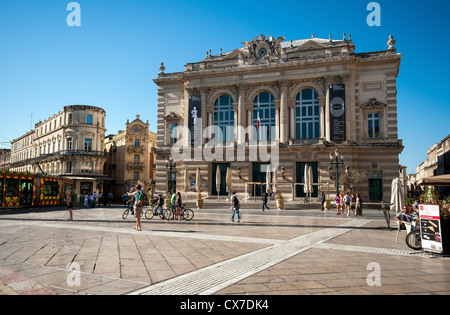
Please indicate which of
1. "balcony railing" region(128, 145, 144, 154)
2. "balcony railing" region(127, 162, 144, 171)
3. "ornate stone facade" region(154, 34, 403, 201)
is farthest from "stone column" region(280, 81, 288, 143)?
"balcony railing" region(127, 162, 144, 171)

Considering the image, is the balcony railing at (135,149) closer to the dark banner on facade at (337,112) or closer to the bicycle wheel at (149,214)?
the dark banner on facade at (337,112)

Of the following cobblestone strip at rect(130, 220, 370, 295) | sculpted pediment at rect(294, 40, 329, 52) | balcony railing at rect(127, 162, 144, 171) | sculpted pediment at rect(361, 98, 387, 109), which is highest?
sculpted pediment at rect(294, 40, 329, 52)

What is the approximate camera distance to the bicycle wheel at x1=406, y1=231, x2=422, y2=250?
32.3 ft

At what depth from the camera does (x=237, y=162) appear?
36375 mm

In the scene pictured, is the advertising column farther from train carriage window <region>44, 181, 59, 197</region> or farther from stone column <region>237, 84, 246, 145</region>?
train carriage window <region>44, 181, 59, 197</region>

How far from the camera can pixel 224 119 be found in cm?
3825

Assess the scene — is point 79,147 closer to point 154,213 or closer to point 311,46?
point 154,213

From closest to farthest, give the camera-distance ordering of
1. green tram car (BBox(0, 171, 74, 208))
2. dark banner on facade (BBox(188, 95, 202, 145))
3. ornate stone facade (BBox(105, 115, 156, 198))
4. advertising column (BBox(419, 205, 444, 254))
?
advertising column (BBox(419, 205, 444, 254)), green tram car (BBox(0, 171, 74, 208)), dark banner on facade (BBox(188, 95, 202, 145)), ornate stone facade (BBox(105, 115, 156, 198))

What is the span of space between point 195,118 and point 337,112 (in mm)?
16167

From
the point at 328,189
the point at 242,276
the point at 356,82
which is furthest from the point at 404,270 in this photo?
the point at 356,82

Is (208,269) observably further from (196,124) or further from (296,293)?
(196,124)

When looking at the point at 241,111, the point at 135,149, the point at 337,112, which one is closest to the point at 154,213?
the point at 241,111

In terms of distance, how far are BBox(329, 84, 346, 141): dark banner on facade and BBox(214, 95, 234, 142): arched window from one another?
11.3 m

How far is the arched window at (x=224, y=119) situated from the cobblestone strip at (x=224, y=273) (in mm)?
28094
